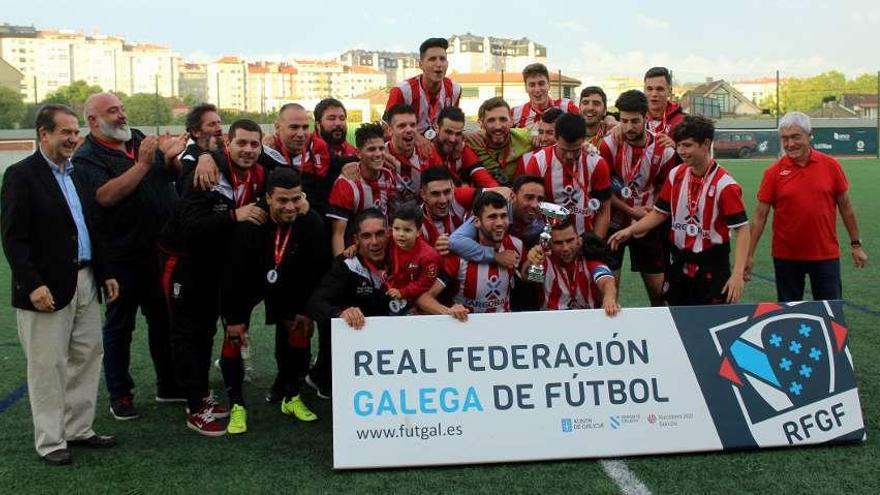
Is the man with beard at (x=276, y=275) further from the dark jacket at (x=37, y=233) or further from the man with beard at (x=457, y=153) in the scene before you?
the man with beard at (x=457, y=153)

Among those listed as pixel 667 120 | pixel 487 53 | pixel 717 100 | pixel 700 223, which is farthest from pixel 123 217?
pixel 487 53

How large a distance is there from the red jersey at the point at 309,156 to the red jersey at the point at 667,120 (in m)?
2.50

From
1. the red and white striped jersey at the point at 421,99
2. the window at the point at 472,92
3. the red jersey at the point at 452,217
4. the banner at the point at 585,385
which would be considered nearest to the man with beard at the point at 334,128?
the red and white striped jersey at the point at 421,99

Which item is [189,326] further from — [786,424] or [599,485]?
[786,424]

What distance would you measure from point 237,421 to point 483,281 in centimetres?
173

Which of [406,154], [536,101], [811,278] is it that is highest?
[536,101]

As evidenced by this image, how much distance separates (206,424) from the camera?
5293 mm

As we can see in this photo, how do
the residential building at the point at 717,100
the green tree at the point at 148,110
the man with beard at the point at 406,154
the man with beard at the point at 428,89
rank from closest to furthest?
1. the man with beard at the point at 406,154
2. the man with beard at the point at 428,89
3. the green tree at the point at 148,110
4. the residential building at the point at 717,100

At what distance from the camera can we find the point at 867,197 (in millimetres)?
20828

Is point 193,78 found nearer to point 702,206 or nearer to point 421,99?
point 421,99

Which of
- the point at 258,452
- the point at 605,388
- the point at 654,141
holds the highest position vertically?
the point at 654,141

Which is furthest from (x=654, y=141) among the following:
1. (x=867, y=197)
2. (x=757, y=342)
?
(x=867, y=197)

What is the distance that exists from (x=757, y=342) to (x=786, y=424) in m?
0.47

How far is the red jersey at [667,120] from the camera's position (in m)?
6.75
